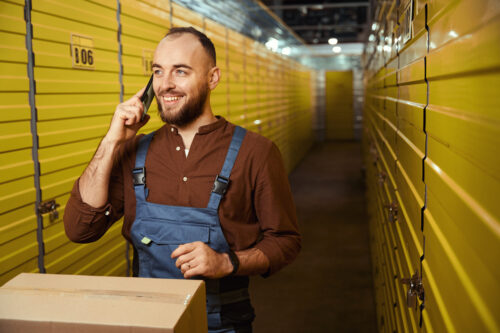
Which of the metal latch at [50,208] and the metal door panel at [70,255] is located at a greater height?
the metal latch at [50,208]

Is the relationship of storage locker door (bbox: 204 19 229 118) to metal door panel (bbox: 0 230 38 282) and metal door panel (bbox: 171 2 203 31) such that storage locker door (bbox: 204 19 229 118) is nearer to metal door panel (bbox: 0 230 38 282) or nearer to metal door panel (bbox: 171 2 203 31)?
metal door panel (bbox: 171 2 203 31)

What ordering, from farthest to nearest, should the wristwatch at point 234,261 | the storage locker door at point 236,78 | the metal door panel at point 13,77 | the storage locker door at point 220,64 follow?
the storage locker door at point 236,78
the storage locker door at point 220,64
the metal door panel at point 13,77
the wristwatch at point 234,261

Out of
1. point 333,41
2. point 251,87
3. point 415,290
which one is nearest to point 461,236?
point 415,290

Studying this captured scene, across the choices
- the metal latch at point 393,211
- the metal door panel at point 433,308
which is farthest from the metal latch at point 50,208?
the metal door panel at point 433,308

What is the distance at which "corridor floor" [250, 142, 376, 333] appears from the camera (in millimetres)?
4320

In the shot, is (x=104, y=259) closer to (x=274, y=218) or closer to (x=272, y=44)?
(x=274, y=218)

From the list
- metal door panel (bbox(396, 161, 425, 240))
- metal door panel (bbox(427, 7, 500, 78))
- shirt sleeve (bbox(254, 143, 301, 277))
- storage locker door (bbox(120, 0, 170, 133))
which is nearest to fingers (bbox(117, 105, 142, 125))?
shirt sleeve (bbox(254, 143, 301, 277))

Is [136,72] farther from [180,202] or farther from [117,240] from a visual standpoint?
[180,202]

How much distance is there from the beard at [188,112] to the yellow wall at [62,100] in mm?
869

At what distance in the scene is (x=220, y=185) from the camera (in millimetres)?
1995

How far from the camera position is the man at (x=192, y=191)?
1985 mm

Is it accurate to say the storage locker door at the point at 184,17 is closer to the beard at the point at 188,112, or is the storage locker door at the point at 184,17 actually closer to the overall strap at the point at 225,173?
the beard at the point at 188,112

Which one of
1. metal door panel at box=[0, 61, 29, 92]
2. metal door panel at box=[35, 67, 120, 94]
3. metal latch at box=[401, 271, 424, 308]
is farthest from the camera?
metal door panel at box=[35, 67, 120, 94]

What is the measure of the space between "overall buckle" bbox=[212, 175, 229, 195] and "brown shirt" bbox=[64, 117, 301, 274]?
54 millimetres
